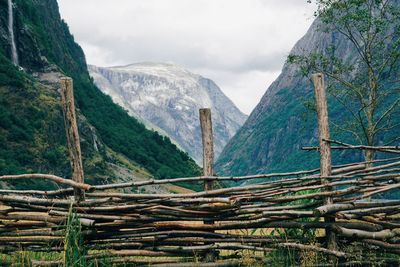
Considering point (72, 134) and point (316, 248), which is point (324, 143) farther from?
point (72, 134)

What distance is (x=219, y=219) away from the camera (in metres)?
5.98

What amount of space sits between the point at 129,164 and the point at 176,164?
51.5 ft

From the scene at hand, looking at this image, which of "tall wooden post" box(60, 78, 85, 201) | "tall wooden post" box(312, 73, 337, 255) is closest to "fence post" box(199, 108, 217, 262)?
"tall wooden post" box(312, 73, 337, 255)

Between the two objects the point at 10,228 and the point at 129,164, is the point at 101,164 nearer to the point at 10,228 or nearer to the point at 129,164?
the point at 129,164

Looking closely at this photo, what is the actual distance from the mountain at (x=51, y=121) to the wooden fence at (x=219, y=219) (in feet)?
153

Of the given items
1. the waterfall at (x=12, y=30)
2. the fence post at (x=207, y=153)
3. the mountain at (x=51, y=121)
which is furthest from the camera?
the waterfall at (x=12, y=30)

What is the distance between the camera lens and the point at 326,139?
19.5 feet

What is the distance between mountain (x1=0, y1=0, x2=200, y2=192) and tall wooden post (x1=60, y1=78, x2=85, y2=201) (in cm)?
4669

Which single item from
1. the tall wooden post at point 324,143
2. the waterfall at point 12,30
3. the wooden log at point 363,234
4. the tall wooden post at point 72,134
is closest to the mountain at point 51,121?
the waterfall at point 12,30

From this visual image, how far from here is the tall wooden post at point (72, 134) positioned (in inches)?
232

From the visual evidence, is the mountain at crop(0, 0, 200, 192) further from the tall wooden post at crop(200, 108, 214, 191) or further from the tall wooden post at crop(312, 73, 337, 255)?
the tall wooden post at crop(312, 73, 337, 255)

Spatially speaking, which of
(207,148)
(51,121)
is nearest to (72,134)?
(207,148)

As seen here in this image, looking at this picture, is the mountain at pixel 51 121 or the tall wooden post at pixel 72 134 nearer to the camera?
the tall wooden post at pixel 72 134

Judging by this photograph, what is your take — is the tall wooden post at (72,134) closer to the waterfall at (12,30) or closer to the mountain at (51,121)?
the mountain at (51,121)
